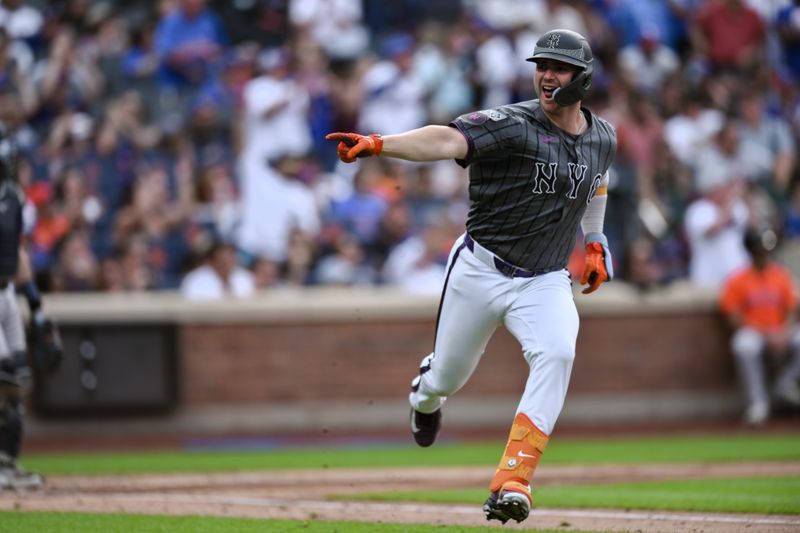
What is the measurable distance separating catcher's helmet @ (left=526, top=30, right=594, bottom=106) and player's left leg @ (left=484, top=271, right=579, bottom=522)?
958mm

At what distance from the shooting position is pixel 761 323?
14391mm

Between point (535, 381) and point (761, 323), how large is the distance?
330 inches

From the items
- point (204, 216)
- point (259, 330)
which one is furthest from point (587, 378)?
point (204, 216)

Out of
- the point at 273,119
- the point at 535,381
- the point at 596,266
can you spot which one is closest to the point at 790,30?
the point at 273,119

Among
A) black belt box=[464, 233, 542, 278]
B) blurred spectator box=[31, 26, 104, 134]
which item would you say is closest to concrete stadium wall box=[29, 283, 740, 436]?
blurred spectator box=[31, 26, 104, 134]

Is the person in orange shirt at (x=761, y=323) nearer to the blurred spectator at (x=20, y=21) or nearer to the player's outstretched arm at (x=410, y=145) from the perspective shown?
the player's outstretched arm at (x=410, y=145)

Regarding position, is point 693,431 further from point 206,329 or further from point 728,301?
point 206,329

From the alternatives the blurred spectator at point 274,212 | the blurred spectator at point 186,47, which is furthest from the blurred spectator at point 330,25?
the blurred spectator at point 274,212

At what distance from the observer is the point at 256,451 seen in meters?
12.4

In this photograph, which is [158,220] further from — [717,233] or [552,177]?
[552,177]

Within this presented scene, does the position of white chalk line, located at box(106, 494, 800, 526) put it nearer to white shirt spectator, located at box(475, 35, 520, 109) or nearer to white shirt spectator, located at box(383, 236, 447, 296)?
white shirt spectator, located at box(383, 236, 447, 296)

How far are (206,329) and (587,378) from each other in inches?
168

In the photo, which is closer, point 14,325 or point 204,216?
point 14,325

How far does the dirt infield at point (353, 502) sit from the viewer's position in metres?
7.24
